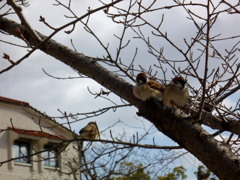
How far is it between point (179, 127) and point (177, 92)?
130 cm

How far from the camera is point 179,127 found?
7.22 feet

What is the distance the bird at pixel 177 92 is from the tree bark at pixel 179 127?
2.48 ft

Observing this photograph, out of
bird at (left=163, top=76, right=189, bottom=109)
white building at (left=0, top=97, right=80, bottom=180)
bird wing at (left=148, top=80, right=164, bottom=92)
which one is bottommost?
bird at (left=163, top=76, right=189, bottom=109)

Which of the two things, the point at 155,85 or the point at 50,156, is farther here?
the point at 50,156

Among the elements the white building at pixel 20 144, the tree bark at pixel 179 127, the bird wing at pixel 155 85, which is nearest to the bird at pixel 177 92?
the bird wing at pixel 155 85

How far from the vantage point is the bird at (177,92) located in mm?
3449

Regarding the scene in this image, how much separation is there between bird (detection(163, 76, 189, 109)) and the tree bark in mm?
755

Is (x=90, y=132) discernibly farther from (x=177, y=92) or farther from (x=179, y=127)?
(x=179, y=127)

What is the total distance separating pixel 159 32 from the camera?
10.6ft

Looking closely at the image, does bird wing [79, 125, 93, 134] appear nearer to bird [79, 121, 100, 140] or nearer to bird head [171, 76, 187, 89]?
bird [79, 121, 100, 140]

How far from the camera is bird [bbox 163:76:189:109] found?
136 inches

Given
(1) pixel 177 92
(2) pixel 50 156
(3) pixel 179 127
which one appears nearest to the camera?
(3) pixel 179 127

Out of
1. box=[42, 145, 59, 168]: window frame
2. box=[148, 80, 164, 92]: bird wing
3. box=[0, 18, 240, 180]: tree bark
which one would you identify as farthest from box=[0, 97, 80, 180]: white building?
box=[0, 18, 240, 180]: tree bark

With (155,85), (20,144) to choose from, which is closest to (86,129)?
(155,85)
